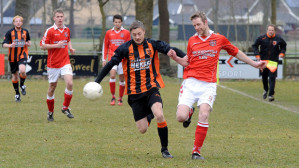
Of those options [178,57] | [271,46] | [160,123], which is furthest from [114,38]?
[160,123]

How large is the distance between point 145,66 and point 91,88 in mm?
862

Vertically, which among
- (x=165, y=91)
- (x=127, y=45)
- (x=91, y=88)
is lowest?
(x=165, y=91)

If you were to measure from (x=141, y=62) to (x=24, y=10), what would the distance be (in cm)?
1861

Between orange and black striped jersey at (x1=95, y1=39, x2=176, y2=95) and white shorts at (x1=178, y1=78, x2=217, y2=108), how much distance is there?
35 cm

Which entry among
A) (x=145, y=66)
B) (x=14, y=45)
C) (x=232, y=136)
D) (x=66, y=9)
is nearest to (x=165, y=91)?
(x=14, y=45)

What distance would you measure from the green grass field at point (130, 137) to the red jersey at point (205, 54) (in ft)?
3.46

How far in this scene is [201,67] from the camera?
7.61 metres

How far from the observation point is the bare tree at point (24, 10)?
25.1 metres

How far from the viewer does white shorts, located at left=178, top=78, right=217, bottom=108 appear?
7.41m

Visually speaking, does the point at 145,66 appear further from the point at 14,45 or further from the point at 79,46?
the point at 79,46

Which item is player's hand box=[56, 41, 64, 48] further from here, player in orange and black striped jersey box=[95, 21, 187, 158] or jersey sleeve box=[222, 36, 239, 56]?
jersey sleeve box=[222, 36, 239, 56]

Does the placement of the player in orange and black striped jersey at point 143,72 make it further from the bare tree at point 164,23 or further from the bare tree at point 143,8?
the bare tree at point 164,23

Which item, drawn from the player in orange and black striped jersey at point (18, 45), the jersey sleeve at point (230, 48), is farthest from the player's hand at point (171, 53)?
the player in orange and black striped jersey at point (18, 45)

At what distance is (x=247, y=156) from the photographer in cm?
745
